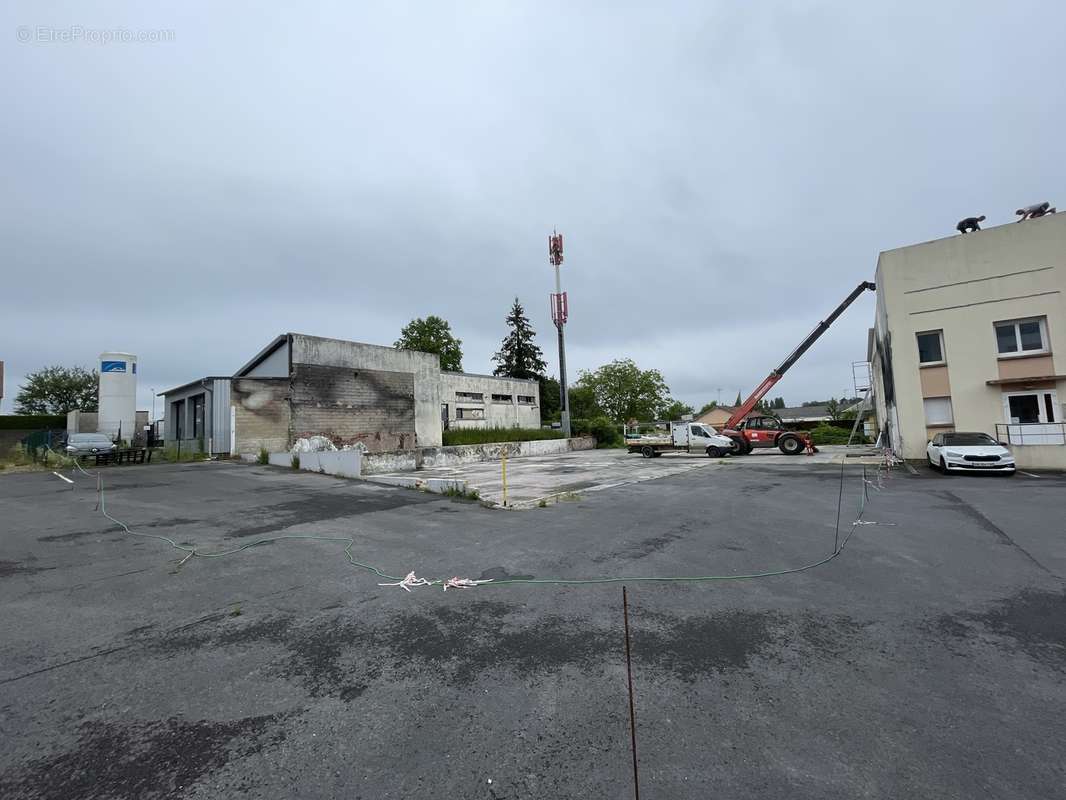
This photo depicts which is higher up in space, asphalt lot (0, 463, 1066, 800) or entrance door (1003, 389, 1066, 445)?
entrance door (1003, 389, 1066, 445)

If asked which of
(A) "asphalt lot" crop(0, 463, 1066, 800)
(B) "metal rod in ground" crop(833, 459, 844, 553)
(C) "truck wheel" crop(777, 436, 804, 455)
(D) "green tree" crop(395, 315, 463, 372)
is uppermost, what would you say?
(D) "green tree" crop(395, 315, 463, 372)

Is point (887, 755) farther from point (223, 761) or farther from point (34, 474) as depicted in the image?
point (34, 474)

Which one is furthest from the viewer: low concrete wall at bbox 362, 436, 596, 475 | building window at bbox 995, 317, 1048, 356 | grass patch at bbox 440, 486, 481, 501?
low concrete wall at bbox 362, 436, 596, 475

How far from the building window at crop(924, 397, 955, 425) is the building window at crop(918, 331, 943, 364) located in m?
1.56

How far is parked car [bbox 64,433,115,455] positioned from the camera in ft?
72.9

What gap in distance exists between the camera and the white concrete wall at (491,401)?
128 feet

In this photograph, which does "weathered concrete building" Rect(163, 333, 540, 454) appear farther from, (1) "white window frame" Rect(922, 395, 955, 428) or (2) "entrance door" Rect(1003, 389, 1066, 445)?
(2) "entrance door" Rect(1003, 389, 1066, 445)

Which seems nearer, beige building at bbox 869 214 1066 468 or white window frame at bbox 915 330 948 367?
beige building at bbox 869 214 1066 468

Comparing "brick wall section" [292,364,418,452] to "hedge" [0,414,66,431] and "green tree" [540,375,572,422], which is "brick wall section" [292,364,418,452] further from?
"hedge" [0,414,66,431]

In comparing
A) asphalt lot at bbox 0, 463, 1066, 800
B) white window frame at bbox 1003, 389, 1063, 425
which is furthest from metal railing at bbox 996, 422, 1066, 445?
asphalt lot at bbox 0, 463, 1066, 800

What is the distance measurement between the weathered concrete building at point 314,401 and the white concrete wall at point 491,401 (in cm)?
629

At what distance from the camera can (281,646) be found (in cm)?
378

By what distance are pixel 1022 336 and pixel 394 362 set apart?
1168 inches

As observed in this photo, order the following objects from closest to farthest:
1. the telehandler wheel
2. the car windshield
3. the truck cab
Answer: the car windshield → the telehandler wheel → the truck cab
